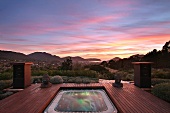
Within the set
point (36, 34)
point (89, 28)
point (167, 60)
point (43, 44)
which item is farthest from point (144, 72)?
point (167, 60)

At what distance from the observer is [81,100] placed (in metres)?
5.58

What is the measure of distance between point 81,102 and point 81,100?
262 millimetres

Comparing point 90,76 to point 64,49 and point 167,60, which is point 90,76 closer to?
point 64,49

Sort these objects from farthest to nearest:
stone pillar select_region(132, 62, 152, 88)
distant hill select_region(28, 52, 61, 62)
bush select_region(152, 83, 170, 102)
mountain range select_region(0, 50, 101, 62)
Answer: distant hill select_region(28, 52, 61, 62)
mountain range select_region(0, 50, 101, 62)
stone pillar select_region(132, 62, 152, 88)
bush select_region(152, 83, 170, 102)

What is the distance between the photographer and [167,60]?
45.7ft

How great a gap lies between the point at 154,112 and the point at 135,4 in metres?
5.19

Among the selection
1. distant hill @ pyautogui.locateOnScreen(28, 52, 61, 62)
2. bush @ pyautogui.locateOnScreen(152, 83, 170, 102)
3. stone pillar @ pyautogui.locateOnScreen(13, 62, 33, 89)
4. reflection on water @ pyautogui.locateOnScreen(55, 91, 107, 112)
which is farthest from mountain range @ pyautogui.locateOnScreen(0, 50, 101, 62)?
bush @ pyautogui.locateOnScreen(152, 83, 170, 102)

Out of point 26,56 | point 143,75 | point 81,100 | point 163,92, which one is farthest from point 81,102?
point 26,56

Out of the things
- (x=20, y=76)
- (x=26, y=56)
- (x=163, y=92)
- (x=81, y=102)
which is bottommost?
(x=81, y=102)

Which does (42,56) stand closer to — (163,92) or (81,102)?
(81,102)

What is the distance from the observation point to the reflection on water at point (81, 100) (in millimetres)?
4714

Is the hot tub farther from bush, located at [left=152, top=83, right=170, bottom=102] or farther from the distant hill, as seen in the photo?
the distant hill

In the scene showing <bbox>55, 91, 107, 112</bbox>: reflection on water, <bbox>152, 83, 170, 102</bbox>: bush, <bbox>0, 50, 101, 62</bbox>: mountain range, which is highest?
<bbox>0, 50, 101, 62</bbox>: mountain range

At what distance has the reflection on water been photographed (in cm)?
471
